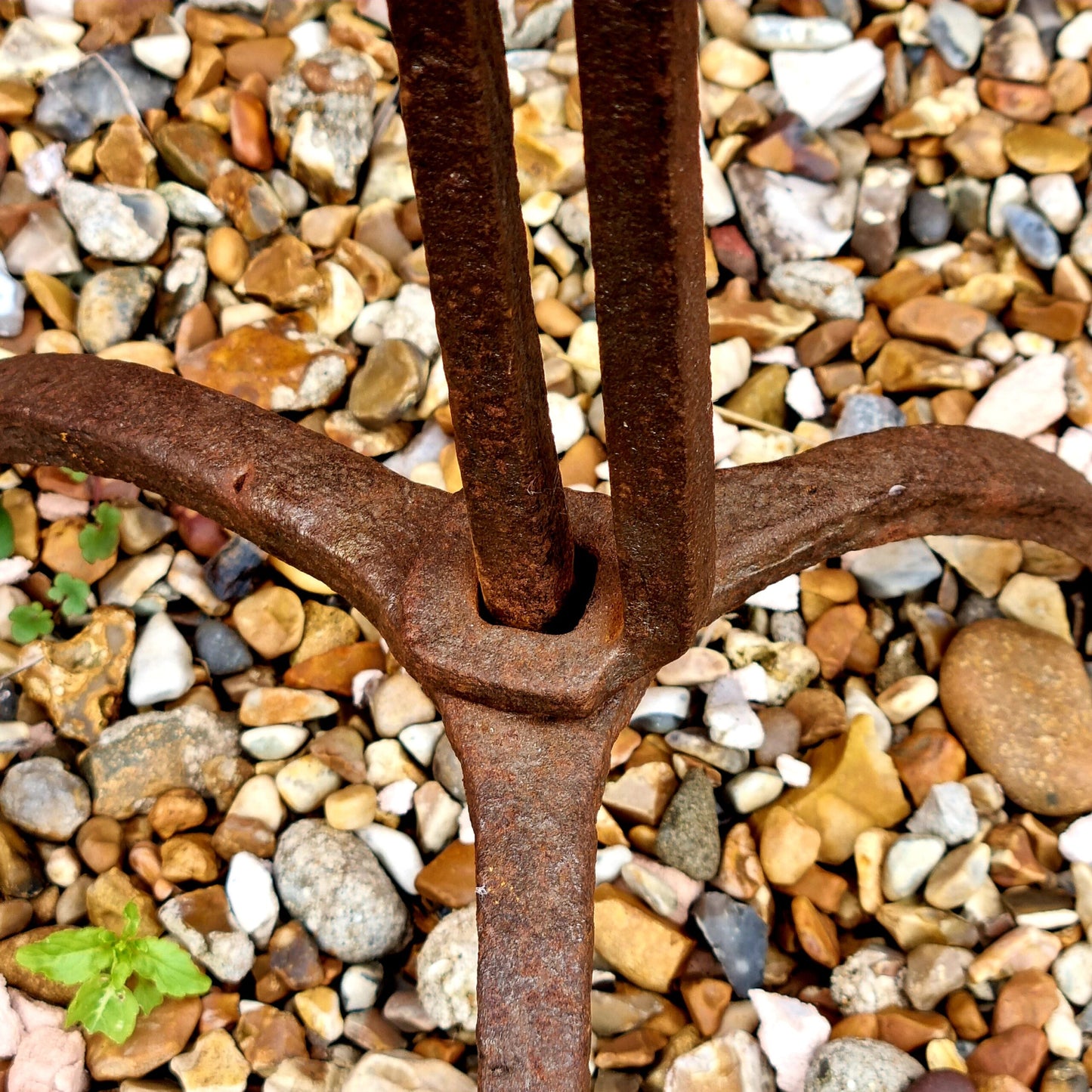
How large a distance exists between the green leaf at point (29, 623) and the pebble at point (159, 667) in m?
0.13

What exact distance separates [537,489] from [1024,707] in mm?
860

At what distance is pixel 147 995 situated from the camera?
147 cm

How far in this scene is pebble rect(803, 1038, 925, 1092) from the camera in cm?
138

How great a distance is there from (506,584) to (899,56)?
151 cm

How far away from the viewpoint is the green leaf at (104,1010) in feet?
4.63

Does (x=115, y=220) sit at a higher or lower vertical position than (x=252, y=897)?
higher

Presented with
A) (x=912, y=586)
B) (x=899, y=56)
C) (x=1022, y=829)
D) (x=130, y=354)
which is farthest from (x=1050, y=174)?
(x=130, y=354)

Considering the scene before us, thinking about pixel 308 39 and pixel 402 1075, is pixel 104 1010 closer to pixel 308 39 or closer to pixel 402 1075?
pixel 402 1075

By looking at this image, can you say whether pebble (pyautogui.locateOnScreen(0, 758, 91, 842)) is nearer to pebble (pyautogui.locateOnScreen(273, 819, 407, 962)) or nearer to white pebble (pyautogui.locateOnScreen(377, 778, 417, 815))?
pebble (pyautogui.locateOnScreen(273, 819, 407, 962))

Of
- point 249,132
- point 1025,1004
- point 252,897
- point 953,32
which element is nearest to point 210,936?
point 252,897

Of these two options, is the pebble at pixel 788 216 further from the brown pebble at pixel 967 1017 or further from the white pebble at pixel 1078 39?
the brown pebble at pixel 967 1017

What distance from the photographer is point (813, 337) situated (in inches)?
80.0

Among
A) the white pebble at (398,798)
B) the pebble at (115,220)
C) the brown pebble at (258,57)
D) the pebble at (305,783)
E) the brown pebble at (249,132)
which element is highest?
the brown pebble at (258,57)

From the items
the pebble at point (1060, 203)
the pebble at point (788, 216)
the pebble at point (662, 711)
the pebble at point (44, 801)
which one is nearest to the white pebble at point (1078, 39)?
the pebble at point (1060, 203)
